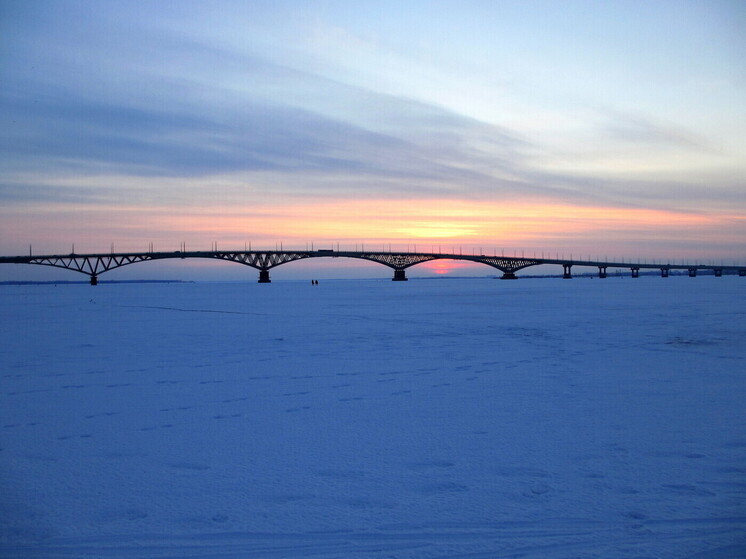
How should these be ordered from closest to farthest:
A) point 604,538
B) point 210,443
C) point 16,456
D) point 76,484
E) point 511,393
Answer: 1. point 604,538
2. point 76,484
3. point 16,456
4. point 210,443
5. point 511,393

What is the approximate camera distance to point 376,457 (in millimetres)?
5012

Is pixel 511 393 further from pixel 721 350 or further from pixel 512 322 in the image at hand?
pixel 512 322

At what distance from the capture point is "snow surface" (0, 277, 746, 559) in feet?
11.7

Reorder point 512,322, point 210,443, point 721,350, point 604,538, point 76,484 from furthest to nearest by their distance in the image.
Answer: point 512,322
point 721,350
point 210,443
point 76,484
point 604,538

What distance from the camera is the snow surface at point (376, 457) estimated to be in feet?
11.7

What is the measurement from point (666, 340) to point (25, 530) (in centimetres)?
1361

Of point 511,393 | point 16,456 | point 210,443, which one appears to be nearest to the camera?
point 16,456

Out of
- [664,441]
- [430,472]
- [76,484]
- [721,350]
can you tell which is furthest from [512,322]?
[76,484]

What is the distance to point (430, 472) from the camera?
4.62m

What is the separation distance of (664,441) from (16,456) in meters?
6.31

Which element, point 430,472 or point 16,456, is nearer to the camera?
point 430,472

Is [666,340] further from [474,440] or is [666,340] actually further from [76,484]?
[76,484]

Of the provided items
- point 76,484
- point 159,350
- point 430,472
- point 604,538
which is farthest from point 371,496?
point 159,350

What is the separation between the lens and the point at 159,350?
12.6 metres
